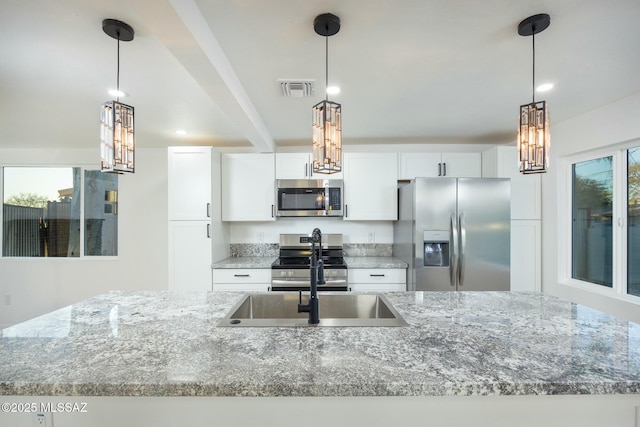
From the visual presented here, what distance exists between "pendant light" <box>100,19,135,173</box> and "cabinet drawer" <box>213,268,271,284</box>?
1.88m

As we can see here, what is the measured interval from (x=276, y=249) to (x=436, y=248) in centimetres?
200

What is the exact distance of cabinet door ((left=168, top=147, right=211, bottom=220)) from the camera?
10.3 ft

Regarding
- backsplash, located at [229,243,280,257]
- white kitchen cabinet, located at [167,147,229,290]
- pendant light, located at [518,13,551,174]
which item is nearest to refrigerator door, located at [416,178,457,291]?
pendant light, located at [518,13,551,174]

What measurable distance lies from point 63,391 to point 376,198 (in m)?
3.05

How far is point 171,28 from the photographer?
1.21 metres

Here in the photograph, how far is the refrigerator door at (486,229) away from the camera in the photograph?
Answer: 2.85m

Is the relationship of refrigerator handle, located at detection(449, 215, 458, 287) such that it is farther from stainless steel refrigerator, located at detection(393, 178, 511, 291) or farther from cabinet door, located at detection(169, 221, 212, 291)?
cabinet door, located at detection(169, 221, 212, 291)

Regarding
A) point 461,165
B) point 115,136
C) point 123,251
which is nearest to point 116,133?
point 115,136

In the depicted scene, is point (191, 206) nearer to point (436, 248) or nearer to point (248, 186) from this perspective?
point (248, 186)

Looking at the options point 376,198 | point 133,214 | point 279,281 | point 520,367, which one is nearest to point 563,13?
point 520,367

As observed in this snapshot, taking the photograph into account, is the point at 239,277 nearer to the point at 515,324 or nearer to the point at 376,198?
the point at 376,198

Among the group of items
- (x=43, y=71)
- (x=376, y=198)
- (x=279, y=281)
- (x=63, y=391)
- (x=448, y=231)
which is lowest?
(x=279, y=281)

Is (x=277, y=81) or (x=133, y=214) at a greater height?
(x=277, y=81)

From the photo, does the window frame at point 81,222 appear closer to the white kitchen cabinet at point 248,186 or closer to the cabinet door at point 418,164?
the white kitchen cabinet at point 248,186
